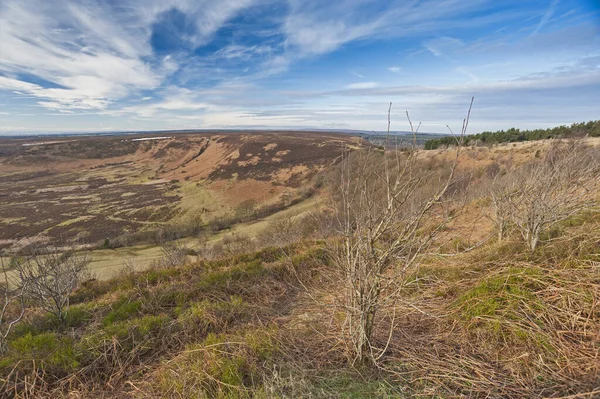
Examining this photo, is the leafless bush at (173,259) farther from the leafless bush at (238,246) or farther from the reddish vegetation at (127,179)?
the reddish vegetation at (127,179)

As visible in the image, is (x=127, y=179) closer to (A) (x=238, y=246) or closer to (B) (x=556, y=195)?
(A) (x=238, y=246)

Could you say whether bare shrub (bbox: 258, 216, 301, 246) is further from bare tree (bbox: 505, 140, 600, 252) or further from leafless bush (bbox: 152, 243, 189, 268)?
bare tree (bbox: 505, 140, 600, 252)

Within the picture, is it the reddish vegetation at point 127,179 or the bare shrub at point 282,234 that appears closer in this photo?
the bare shrub at point 282,234

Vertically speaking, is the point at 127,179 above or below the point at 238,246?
below

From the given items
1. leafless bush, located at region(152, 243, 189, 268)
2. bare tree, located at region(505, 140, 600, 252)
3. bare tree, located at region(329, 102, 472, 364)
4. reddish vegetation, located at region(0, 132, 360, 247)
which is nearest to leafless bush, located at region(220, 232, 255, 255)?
leafless bush, located at region(152, 243, 189, 268)

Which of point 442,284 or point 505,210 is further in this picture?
point 505,210

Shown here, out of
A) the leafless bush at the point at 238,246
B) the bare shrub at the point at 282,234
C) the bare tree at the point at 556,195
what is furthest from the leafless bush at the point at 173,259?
the bare tree at the point at 556,195

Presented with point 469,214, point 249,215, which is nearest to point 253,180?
point 249,215

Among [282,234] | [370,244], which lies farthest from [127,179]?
[370,244]

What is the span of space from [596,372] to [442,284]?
6.37ft

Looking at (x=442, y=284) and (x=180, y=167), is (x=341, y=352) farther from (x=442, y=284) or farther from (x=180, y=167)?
(x=180, y=167)

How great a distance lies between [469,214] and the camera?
9281 mm

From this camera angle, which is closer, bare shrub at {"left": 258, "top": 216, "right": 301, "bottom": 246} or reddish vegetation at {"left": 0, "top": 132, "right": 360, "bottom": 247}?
bare shrub at {"left": 258, "top": 216, "right": 301, "bottom": 246}

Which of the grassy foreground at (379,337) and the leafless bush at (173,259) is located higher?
the grassy foreground at (379,337)
